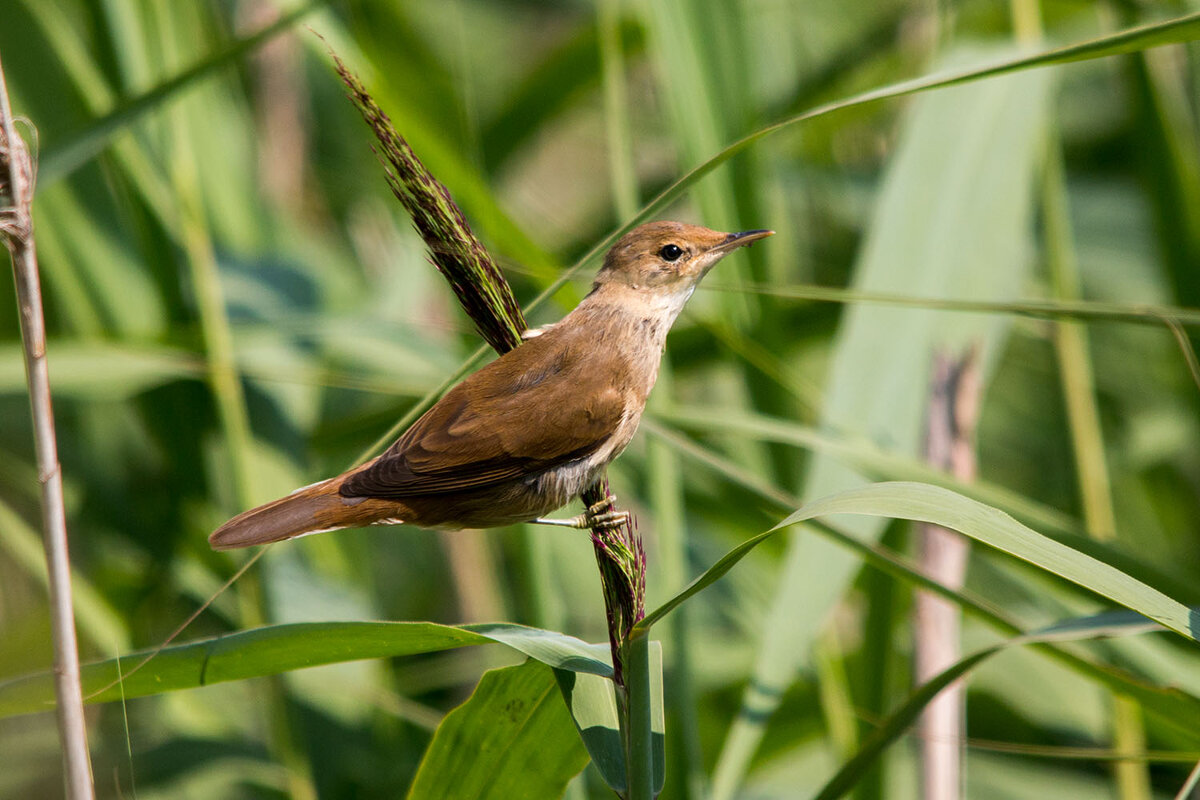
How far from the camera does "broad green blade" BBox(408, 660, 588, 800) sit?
1154 mm

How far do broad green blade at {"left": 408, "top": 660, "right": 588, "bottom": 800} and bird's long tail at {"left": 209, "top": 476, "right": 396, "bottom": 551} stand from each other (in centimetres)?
23

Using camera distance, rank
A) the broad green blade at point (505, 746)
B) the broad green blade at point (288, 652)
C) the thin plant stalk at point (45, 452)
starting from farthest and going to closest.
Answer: the broad green blade at point (505, 746) < the broad green blade at point (288, 652) < the thin plant stalk at point (45, 452)

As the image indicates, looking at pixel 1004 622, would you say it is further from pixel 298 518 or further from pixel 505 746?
pixel 298 518

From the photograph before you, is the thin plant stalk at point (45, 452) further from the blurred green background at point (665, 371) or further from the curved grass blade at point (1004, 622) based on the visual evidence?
the curved grass blade at point (1004, 622)

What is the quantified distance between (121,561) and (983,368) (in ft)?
7.01

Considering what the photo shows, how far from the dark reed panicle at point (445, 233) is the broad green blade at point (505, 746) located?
1.29 feet

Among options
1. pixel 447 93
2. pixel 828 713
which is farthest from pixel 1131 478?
pixel 447 93

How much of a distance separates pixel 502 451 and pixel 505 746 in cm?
33

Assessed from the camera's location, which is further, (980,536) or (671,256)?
(671,256)

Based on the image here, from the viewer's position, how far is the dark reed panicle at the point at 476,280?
3.28 ft

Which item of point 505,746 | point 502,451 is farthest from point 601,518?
point 505,746

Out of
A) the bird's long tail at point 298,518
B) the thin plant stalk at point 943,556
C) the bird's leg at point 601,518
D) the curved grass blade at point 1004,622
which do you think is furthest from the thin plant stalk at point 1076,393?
the bird's long tail at point 298,518

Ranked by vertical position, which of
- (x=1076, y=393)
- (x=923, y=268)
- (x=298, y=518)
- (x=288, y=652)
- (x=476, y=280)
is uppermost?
(x=923, y=268)

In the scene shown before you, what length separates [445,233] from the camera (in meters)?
1.11
